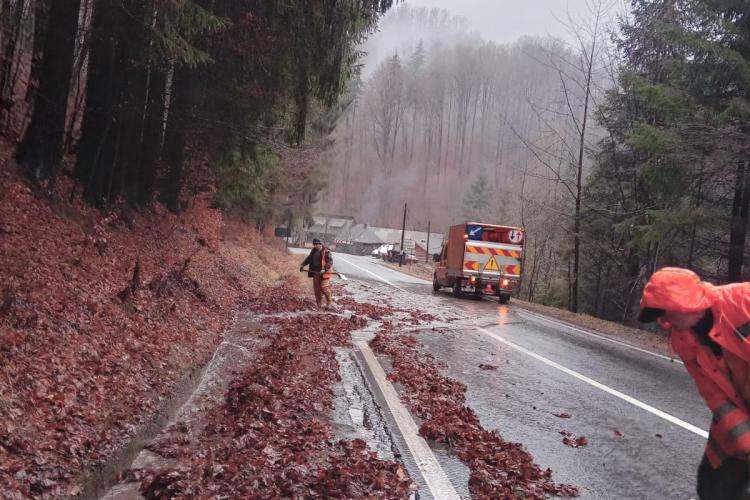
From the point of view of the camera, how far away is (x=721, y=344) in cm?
249

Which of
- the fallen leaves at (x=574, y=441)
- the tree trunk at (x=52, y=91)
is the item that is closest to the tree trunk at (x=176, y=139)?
the tree trunk at (x=52, y=91)

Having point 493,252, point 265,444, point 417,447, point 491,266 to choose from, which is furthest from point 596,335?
point 265,444

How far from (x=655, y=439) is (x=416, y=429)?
7.91 ft

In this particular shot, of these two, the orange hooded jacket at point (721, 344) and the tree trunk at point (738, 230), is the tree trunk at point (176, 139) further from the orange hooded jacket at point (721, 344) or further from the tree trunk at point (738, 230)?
the tree trunk at point (738, 230)

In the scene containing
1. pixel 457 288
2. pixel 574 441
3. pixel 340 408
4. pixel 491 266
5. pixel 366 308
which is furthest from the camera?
pixel 457 288

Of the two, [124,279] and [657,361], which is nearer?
[124,279]

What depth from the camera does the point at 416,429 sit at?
5383mm

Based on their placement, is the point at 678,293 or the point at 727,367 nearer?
the point at 678,293

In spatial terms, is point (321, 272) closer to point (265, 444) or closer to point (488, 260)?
point (488, 260)

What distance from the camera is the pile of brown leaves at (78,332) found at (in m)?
4.08

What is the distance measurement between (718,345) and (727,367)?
0.46ft

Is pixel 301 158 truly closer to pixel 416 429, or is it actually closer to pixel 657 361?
pixel 657 361

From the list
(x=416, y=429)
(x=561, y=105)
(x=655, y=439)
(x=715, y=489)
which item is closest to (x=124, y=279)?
(x=416, y=429)

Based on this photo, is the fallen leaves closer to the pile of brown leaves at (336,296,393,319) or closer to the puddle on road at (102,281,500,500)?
the puddle on road at (102,281,500,500)
